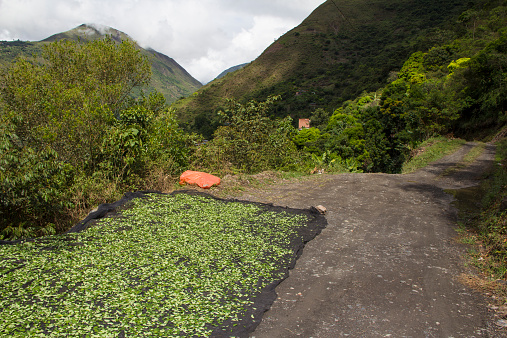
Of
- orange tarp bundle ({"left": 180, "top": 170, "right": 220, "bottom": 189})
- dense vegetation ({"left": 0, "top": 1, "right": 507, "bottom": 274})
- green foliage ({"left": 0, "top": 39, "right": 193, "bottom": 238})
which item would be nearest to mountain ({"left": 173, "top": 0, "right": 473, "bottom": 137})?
dense vegetation ({"left": 0, "top": 1, "right": 507, "bottom": 274})

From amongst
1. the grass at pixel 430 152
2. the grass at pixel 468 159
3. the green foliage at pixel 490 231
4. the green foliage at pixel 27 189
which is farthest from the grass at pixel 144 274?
the grass at pixel 430 152

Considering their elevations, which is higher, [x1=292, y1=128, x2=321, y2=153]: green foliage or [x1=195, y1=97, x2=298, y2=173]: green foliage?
[x1=195, y1=97, x2=298, y2=173]: green foliage

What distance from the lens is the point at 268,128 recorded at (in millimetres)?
11195

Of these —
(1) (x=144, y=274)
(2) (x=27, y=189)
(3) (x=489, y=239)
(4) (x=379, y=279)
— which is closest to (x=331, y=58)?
(3) (x=489, y=239)

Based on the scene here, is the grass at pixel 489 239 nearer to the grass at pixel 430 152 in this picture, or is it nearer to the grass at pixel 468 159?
the grass at pixel 468 159

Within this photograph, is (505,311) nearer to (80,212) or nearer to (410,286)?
(410,286)

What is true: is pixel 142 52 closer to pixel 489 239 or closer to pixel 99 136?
pixel 99 136

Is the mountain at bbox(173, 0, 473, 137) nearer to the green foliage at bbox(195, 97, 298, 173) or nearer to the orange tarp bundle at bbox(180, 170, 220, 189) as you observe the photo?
the green foliage at bbox(195, 97, 298, 173)

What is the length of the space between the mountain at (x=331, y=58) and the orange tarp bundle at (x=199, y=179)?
34.2m

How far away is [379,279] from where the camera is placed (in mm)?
3736

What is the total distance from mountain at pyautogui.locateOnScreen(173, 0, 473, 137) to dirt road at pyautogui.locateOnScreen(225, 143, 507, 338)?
1434 inches

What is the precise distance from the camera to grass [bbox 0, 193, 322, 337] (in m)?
Answer: 2.71

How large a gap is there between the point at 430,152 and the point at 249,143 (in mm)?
9360

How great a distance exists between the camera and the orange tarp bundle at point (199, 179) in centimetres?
746
